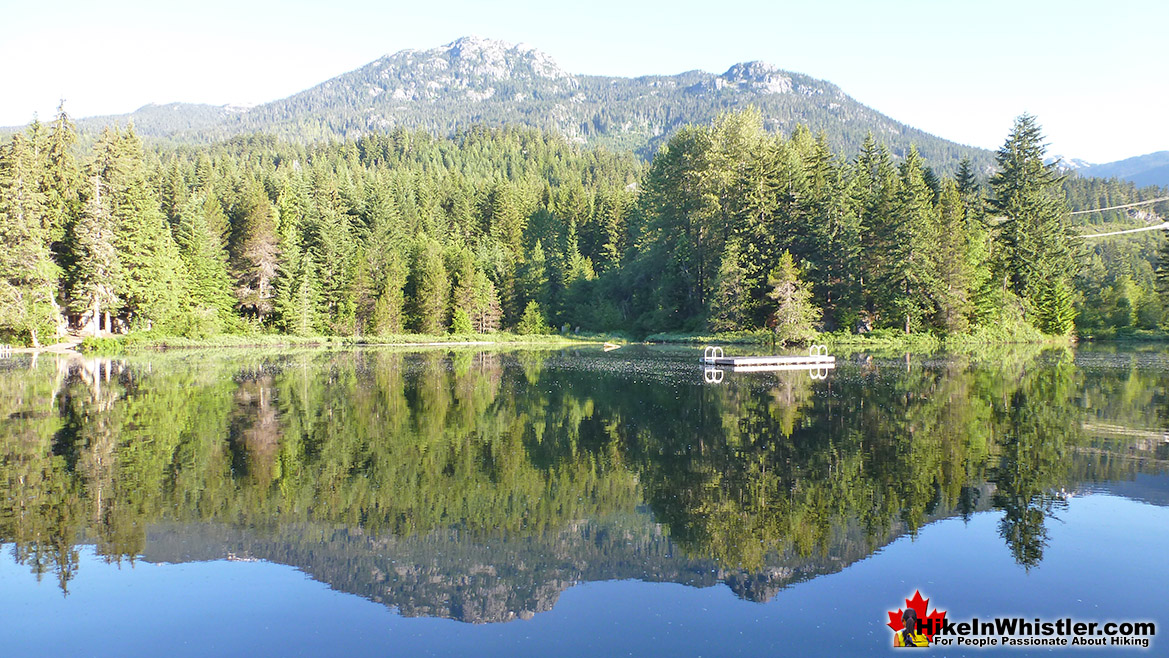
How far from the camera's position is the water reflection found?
10844 millimetres

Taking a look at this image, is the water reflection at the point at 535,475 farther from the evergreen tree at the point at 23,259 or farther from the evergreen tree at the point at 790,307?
the evergreen tree at the point at 790,307

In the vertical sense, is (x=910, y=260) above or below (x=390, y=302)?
above

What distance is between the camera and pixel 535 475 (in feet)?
51.5

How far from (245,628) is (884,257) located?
202ft

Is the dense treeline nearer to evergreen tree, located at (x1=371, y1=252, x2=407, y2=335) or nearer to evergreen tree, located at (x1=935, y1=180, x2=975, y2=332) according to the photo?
evergreen tree, located at (x1=935, y1=180, x2=975, y2=332)

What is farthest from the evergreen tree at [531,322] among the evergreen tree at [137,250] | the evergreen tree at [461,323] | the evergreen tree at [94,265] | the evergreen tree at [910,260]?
the evergreen tree at [94,265]

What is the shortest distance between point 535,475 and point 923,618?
28.2 ft

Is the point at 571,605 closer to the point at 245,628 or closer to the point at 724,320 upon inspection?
the point at 245,628

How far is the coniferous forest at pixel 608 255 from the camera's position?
195 ft

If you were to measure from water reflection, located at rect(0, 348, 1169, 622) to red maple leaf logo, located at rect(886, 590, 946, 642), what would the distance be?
4.72 feet

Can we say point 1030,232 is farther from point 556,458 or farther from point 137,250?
point 137,250

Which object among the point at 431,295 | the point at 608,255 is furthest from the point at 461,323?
the point at 608,255

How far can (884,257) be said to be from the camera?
204 feet

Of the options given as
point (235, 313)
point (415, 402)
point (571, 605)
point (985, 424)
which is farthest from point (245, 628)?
point (235, 313)
